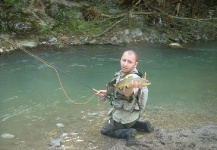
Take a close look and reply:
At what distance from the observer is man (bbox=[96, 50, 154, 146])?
4211 mm

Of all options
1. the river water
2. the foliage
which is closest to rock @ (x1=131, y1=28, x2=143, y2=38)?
the river water

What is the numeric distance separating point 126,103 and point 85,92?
2732mm

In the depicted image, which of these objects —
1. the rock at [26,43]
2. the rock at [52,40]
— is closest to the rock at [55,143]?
the rock at [26,43]

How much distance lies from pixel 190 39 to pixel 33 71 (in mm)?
6860

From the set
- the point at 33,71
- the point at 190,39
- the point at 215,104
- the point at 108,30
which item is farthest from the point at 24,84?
the point at 190,39

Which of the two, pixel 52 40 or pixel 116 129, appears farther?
pixel 52 40

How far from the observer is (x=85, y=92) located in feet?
22.8

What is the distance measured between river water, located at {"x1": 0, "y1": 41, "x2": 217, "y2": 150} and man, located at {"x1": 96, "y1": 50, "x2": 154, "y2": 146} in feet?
0.77

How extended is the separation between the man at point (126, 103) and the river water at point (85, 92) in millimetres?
235

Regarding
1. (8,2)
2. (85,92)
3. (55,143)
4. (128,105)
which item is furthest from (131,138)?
(8,2)

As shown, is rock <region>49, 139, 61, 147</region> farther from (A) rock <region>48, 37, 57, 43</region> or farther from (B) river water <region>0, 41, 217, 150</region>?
(A) rock <region>48, 37, 57, 43</region>

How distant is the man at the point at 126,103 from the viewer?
4.21 metres

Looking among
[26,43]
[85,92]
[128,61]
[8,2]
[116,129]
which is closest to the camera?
[128,61]

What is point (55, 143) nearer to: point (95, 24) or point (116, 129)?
point (116, 129)
